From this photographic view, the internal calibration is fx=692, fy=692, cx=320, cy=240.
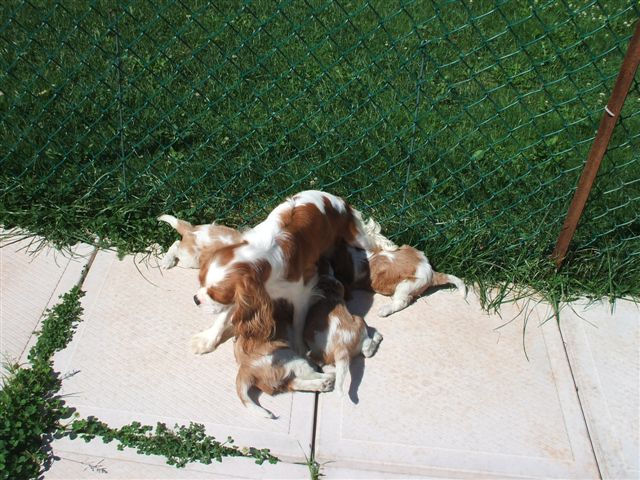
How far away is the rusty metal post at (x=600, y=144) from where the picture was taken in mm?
3219

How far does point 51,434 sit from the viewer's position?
10.4 ft

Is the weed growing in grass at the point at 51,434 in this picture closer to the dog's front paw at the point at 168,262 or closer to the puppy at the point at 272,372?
the puppy at the point at 272,372

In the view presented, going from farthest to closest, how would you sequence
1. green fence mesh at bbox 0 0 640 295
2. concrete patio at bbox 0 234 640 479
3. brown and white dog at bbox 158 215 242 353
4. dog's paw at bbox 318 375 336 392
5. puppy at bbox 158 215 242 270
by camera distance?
green fence mesh at bbox 0 0 640 295 < puppy at bbox 158 215 242 270 < brown and white dog at bbox 158 215 242 353 < dog's paw at bbox 318 375 336 392 < concrete patio at bbox 0 234 640 479

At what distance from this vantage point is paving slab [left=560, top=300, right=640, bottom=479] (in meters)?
3.24

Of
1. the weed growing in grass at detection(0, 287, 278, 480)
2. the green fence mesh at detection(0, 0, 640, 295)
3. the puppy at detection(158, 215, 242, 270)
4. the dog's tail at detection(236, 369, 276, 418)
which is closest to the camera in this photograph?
the weed growing in grass at detection(0, 287, 278, 480)

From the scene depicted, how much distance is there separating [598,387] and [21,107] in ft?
12.9

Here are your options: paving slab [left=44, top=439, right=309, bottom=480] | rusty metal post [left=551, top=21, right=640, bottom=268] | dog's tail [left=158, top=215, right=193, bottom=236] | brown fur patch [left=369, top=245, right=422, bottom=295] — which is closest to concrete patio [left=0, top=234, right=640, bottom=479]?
paving slab [left=44, top=439, right=309, bottom=480]

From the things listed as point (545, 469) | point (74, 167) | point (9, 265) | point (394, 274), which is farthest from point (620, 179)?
point (9, 265)

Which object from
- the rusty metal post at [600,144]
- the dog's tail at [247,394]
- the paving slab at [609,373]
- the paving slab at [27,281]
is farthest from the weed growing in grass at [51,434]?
the rusty metal post at [600,144]

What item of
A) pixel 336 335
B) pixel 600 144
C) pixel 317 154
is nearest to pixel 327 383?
pixel 336 335

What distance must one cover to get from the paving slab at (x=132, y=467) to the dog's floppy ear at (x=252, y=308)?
22.4 inches

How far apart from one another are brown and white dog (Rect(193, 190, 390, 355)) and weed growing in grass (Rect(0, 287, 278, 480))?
0.48m

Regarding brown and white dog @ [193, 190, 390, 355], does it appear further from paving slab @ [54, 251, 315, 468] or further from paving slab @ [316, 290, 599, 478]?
paving slab @ [316, 290, 599, 478]

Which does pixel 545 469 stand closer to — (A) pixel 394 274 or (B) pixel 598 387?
(B) pixel 598 387
